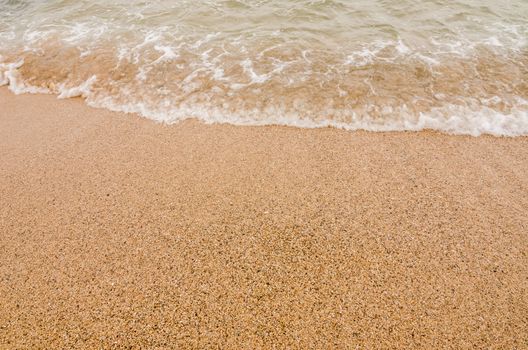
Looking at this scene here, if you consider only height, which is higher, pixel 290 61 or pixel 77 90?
pixel 290 61

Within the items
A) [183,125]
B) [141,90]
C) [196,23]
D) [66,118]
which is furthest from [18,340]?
[196,23]

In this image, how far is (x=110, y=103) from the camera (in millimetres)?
6141

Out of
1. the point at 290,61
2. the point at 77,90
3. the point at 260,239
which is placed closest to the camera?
the point at 260,239

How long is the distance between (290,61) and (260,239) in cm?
445

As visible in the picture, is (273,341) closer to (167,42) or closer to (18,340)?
(18,340)

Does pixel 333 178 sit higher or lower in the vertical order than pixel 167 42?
lower

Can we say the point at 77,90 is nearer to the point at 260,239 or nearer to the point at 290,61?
the point at 290,61

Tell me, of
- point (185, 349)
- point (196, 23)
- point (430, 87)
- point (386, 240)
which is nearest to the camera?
point (185, 349)

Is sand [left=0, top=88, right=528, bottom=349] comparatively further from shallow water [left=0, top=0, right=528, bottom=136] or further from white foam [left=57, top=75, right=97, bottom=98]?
white foam [left=57, top=75, right=97, bottom=98]

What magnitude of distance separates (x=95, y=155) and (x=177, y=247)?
2345mm

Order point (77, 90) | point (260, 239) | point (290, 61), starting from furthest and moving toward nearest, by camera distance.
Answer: point (290, 61) → point (77, 90) → point (260, 239)

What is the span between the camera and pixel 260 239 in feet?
12.4

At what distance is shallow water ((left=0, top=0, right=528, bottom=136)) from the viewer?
569 cm

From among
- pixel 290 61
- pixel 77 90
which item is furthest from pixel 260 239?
pixel 77 90
